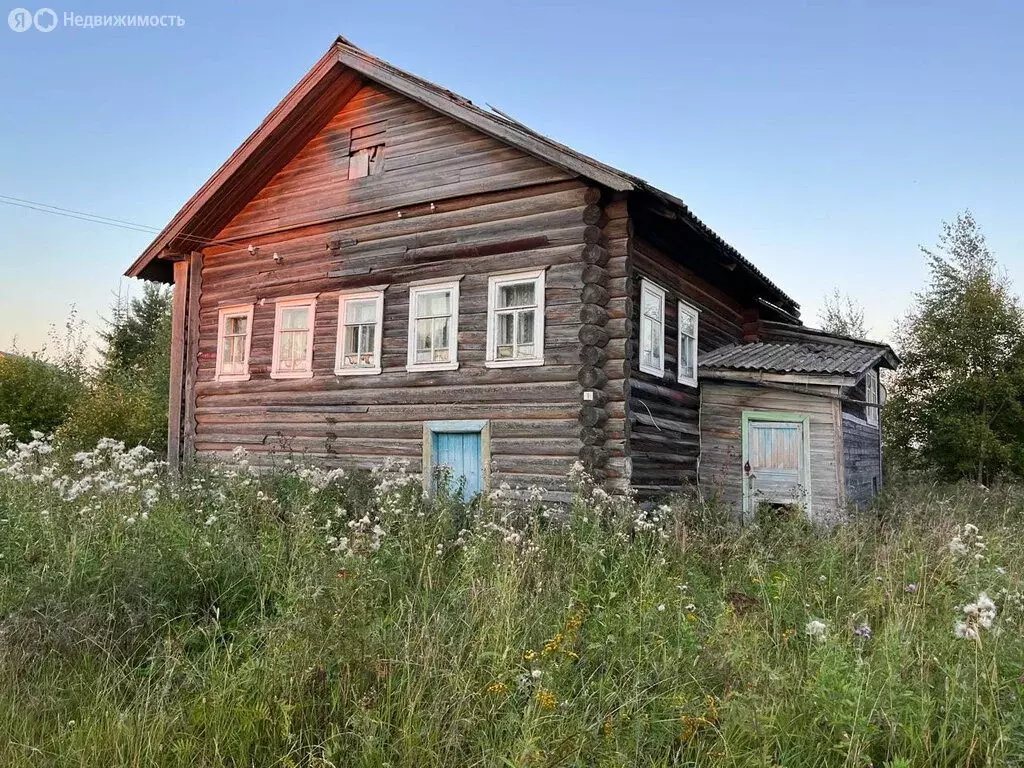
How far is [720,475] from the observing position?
12.7 m

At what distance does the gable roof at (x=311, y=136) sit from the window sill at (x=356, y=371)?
4.41 metres

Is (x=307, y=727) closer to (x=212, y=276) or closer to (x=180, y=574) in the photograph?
(x=180, y=574)

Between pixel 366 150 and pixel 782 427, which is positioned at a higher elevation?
pixel 366 150

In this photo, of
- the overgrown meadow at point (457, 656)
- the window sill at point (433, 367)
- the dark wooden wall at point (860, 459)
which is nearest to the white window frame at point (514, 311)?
the window sill at point (433, 367)

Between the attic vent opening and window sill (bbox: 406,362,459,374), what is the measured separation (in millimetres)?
3694

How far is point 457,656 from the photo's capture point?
390 cm

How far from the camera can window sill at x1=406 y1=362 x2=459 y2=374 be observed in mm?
11711

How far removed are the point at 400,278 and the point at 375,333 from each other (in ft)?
3.52

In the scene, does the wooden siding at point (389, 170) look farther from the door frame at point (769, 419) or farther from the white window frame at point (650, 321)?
the door frame at point (769, 419)

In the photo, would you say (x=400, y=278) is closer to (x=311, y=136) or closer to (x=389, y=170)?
(x=389, y=170)

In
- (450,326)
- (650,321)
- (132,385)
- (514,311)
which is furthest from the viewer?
(132,385)

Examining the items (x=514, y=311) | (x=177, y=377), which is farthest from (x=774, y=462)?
(x=177, y=377)

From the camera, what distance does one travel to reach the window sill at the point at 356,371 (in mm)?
12594

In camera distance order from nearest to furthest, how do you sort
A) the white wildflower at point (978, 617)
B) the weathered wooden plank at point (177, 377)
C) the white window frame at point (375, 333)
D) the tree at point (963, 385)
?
the white wildflower at point (978, 617)
the white window frame at point (375, 333)
the weathered wooden plank at point (177, 377)
the tree at point (963, 385)
